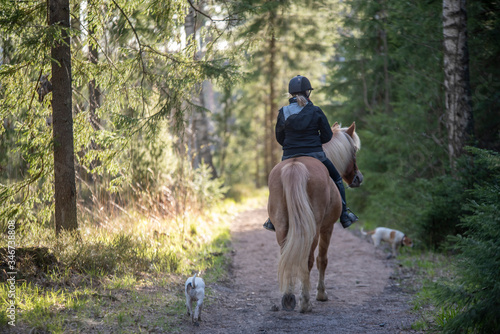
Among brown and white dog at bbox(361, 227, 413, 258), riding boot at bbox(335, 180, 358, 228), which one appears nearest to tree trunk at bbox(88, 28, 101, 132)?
riding boot at bbox(335, 180, 358, 228)

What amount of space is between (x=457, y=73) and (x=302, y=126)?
3.67 m

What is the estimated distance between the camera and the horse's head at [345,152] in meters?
6.69

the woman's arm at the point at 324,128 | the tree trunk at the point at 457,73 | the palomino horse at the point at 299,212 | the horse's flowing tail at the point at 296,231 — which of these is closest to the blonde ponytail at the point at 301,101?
the woman's arm at the point at 324,128

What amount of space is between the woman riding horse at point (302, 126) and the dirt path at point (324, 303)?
124 cm

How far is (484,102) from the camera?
336 inches

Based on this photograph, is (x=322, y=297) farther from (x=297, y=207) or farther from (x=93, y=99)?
(x=93, y=99)

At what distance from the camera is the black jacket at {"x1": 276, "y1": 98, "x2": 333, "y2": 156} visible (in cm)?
601

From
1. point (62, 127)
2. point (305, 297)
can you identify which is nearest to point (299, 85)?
point (305, 297)

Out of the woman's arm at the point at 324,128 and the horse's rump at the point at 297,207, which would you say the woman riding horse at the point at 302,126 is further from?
the horse's rump at the point at 297,207

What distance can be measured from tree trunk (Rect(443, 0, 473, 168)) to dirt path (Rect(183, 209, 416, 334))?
9.14 ft

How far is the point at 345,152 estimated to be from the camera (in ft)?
22.4

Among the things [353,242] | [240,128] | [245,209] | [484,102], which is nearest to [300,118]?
[484,102]

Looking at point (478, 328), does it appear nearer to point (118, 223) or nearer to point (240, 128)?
point (118, 223)

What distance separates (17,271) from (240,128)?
19.8m
